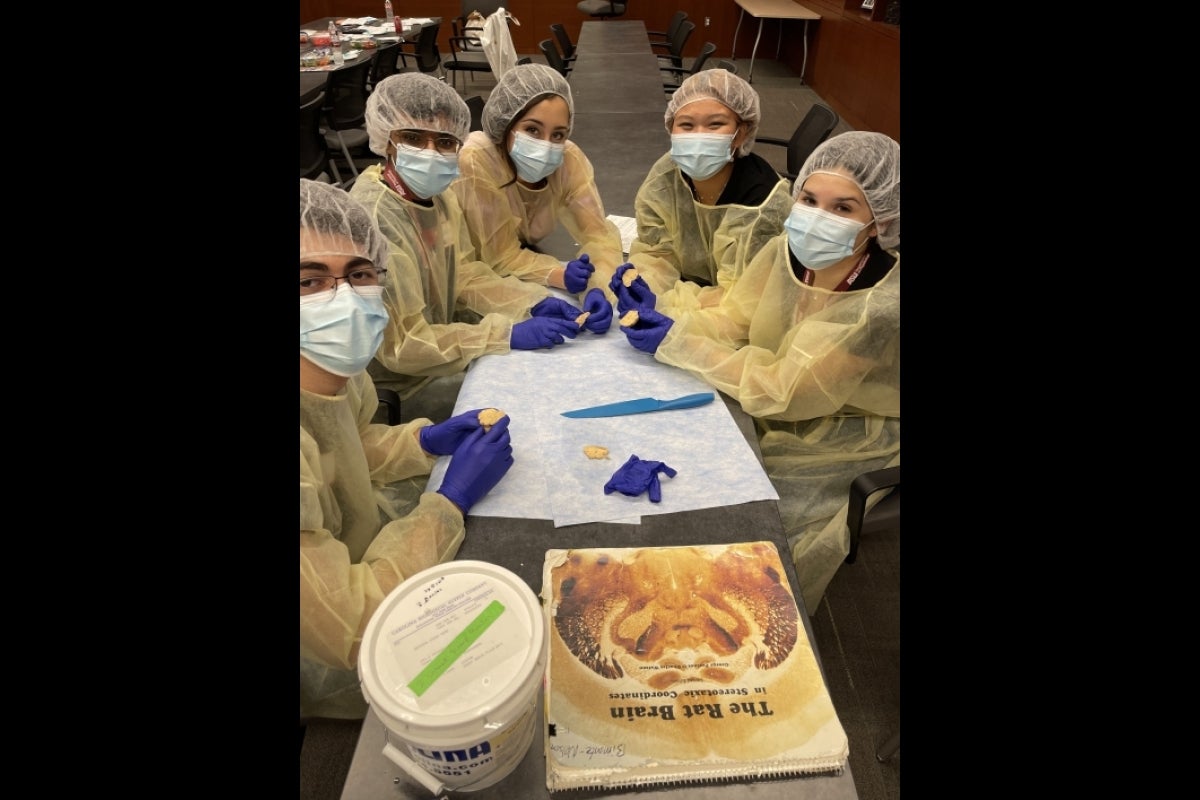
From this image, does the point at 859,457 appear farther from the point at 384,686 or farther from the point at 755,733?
the point at 384,686

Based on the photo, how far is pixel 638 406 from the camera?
4.91 feet

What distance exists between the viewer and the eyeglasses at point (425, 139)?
188 cm

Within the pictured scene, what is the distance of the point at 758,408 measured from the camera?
1.54m

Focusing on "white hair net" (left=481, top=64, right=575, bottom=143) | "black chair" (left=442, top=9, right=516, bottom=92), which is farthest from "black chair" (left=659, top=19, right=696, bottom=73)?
"white hair net" (left=481, top=64, right=575, bottom=143)

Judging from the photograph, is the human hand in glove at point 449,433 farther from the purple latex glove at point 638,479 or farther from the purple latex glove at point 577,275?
the purple latex glove at point 577,275

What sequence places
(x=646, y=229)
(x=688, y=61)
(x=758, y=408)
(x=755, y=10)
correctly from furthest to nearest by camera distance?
(x=688, y=61) → (x=755, y=10) → (x=646, y=229) → (x=758, y=408)

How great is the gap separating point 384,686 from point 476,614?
12 cm

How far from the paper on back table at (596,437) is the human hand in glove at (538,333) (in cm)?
3

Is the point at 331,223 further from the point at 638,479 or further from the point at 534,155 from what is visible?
the point at 534,155

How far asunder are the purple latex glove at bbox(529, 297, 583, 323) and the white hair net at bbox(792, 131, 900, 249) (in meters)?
0.82

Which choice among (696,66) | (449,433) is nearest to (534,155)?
(449,433)

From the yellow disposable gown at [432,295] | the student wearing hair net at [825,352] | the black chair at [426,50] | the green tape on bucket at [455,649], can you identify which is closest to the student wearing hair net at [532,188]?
the yellow disposable gown at [432,295]

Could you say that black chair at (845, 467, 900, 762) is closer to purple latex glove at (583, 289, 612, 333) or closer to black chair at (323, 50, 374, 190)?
purple latex glove at (583, 289, 612, 333)
